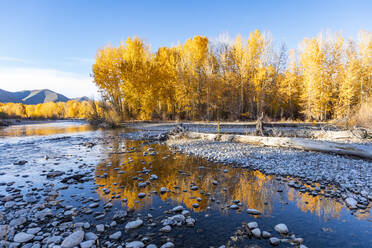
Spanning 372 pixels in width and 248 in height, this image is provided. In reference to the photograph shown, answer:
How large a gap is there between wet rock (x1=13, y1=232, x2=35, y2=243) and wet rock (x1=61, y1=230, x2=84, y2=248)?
0.57 m

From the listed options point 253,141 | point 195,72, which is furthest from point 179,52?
point 253,141

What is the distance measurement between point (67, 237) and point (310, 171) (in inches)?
232

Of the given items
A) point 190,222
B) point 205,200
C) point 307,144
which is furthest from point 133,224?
point 307,144

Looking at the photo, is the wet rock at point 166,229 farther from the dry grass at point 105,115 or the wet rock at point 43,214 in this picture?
the dry grass at point 105,115

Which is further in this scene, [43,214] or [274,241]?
[43,214]

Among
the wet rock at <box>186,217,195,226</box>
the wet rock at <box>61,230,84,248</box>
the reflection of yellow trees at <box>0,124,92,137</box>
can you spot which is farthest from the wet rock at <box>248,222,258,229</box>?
the reflection of yellow trees at <box>0,124,92,137</box>

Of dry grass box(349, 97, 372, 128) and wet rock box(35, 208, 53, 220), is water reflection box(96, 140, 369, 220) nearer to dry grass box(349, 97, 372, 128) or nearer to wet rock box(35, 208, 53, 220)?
wet rock box(35, 208, 53, 220)

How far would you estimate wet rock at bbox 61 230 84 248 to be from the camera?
95.3 inches

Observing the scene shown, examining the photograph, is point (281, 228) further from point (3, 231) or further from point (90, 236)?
point (3, 231)

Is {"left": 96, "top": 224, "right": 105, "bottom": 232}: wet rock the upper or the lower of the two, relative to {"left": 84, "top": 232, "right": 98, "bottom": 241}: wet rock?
lower

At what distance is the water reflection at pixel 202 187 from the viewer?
12.1 ft

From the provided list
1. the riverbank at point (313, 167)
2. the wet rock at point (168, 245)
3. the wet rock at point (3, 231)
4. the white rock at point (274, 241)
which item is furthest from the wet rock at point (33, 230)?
the riverbank at point (313, 167)

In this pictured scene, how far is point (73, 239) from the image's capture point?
250 cm

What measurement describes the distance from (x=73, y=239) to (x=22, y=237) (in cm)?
77
